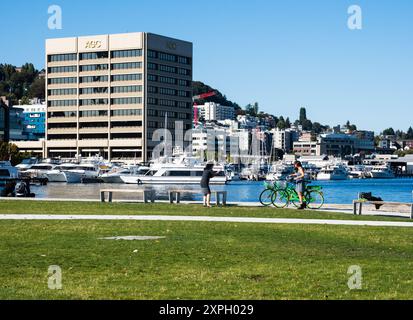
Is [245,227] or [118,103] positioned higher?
[118,103]

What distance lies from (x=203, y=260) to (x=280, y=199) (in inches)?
704

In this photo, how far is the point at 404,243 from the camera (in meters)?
19.4

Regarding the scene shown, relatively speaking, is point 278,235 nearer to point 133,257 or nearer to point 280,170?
point 133,257

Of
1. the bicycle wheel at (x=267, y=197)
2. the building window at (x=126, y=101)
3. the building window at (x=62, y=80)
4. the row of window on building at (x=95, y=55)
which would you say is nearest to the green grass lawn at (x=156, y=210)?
the bicycle wheel at (x=267, y=197)

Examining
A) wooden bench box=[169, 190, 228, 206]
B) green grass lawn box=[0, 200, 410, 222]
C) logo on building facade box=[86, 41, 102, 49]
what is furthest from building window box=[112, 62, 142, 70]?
green grass lawn box=[0, 200, 410, 222]

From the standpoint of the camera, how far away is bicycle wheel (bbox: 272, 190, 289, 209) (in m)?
32.9

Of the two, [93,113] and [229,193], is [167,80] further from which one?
[229,193]

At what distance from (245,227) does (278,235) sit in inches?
85.7

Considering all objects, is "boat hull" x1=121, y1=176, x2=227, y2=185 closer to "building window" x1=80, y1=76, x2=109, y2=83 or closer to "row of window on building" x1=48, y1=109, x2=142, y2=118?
"row of window on building" x1=48, y1=109, x2=142, y2=118

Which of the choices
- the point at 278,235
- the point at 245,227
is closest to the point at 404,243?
the point at 278,235

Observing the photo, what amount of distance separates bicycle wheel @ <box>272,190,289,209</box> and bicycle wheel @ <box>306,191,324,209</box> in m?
1.02

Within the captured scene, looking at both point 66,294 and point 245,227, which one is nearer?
point 66,294
